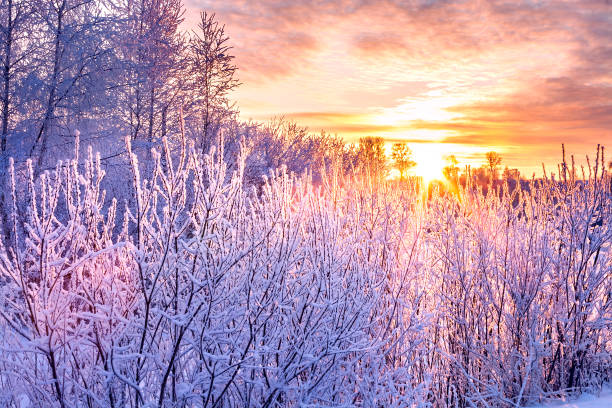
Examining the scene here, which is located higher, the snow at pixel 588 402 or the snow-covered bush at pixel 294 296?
the snow-covered bush at pixel 294 296

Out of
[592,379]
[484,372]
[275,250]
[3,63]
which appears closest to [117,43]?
[3,63]

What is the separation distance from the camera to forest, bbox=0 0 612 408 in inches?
121

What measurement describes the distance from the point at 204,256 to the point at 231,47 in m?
12.6

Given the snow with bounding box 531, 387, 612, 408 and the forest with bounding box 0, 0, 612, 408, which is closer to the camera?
the forest with bounding box 0, 0, 612, 408

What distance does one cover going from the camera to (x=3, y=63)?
28.0ft

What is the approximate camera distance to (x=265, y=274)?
3762mm

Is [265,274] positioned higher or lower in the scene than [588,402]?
higher

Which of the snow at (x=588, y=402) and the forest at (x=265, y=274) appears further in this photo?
the snow at (x=588, y=402)

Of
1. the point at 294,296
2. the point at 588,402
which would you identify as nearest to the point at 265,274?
the point at 294,296

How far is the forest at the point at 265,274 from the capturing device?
3.07 meters

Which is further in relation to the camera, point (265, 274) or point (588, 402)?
point (588, 402)

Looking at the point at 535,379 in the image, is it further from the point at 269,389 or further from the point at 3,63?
the point at 3,63

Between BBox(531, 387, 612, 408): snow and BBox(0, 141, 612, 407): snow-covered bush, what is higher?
BBox(0, 141, 612, 407): snow-covered bush

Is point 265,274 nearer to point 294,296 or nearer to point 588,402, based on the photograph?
point 294,296
